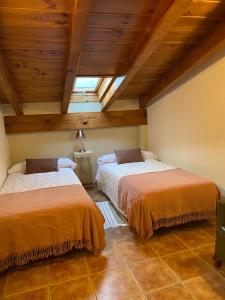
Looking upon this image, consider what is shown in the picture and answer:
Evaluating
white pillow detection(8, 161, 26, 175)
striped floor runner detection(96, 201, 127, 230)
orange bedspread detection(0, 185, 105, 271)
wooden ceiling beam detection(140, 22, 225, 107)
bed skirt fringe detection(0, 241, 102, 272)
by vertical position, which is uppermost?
wooden ceiling beam detection(140, 22, 225, 107)

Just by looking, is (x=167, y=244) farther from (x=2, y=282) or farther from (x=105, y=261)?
(x=2, y=282)

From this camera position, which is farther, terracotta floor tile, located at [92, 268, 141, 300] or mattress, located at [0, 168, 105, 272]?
mattress, located at [0, 168, 105, 272]

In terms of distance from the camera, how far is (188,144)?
338cm

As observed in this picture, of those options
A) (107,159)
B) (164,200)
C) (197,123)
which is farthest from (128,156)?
(164,200)

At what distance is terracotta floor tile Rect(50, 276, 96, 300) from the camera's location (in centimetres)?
172

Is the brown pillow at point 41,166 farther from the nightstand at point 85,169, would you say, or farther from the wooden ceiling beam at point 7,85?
the wooden ceiling beam at point 7,85

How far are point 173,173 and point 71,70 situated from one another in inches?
72.9

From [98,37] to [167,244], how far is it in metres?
2.24

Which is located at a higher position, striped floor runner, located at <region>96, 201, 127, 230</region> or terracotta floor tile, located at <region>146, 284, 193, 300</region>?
striped floor runner, located at <region>96, 201, 127, 230</region>

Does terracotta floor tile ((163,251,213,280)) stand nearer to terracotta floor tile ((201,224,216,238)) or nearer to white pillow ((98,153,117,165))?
terracotta floor tile ((201,224,216,238))

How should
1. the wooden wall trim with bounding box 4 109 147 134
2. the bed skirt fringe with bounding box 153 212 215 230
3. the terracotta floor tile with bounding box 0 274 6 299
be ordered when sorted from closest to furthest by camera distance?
1. the terracotta floor tile with bounding box 0 274 6 299
2. the bed skirt fringe with bounding box 153 212 215 230
3. the wooden wall trim with bounding box 4 109 147 134

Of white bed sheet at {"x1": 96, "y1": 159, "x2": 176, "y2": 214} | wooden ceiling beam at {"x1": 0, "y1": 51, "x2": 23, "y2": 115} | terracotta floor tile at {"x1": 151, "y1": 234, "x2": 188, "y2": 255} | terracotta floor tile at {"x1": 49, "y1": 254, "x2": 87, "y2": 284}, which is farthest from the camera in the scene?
white bed sheet at {"x1": 96, "y1": 159, "x2": 176, "y2": 214}

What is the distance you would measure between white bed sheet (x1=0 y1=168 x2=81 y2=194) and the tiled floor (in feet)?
2.90

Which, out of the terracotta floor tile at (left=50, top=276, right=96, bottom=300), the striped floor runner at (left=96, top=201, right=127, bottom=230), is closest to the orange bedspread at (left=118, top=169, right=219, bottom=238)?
the striped floor runner at (left=96, top=201, right=127, bottom=230)
